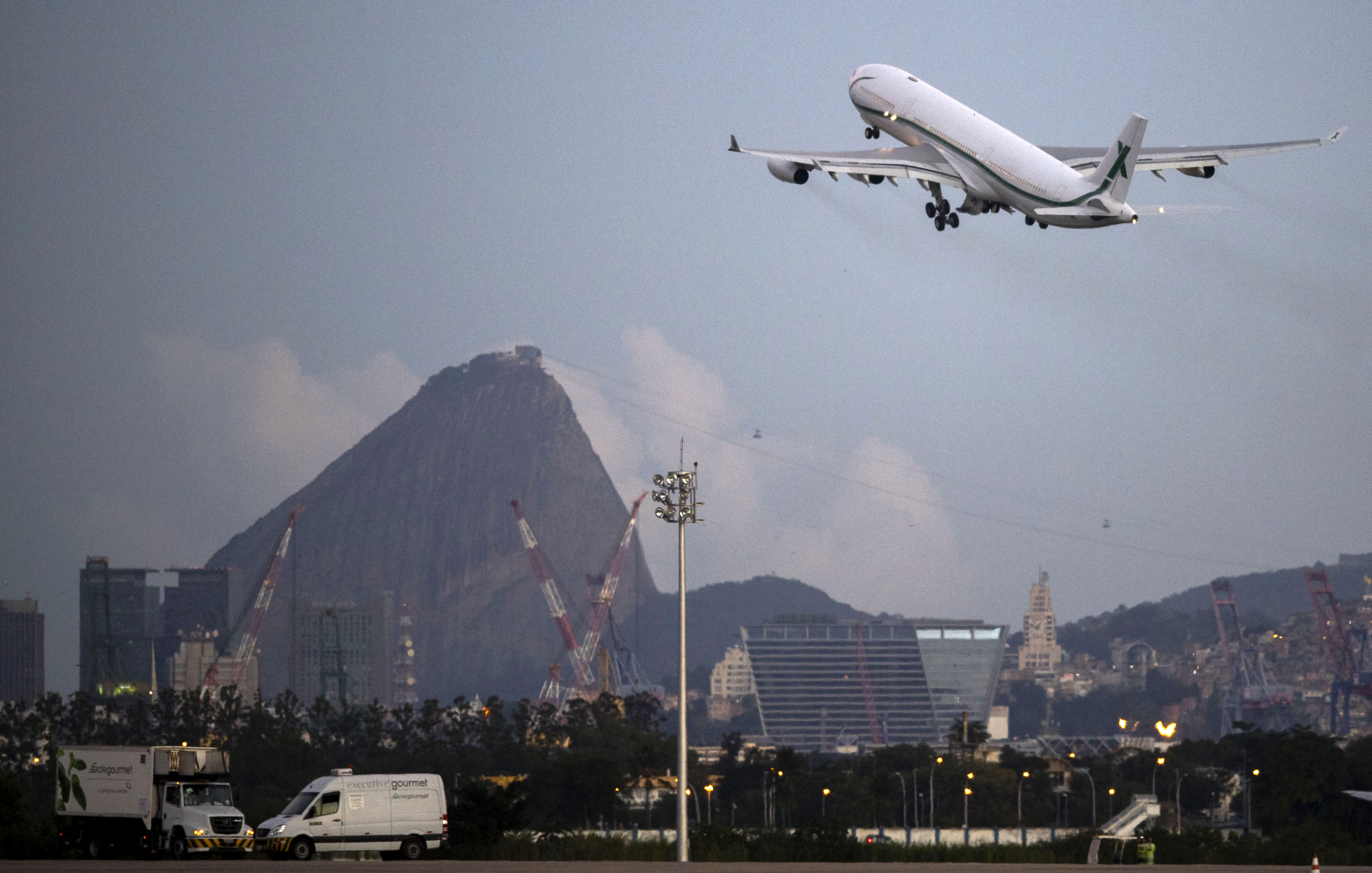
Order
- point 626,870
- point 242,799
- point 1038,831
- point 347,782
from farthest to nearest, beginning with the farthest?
point 242,799 < point 1038,831 < point 347,782 < point 626,870

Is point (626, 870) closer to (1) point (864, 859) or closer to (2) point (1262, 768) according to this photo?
(1) point (864, 859)

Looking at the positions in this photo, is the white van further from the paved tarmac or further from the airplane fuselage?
the airplane fuselage

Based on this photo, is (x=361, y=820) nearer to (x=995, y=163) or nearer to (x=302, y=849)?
(x=302, y=849)

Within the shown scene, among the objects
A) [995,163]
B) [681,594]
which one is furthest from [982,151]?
[681,594]

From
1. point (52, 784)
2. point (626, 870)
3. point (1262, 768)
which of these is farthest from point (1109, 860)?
point (52, 784)

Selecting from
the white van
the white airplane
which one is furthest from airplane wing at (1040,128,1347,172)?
the white van
